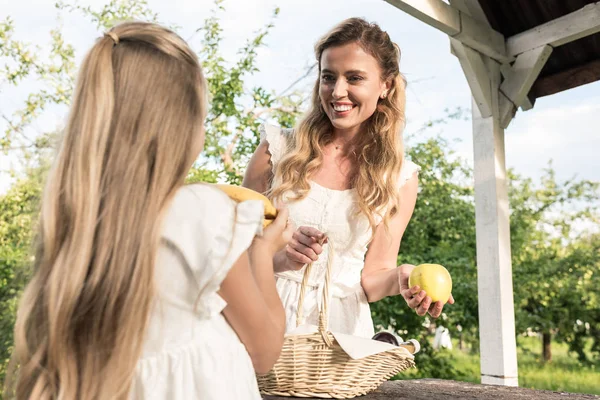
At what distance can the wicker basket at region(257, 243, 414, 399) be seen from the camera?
154cm

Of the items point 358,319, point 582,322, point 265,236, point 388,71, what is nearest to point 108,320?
point 265,236

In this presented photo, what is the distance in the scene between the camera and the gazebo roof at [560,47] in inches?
161

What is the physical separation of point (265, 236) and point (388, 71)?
115cm

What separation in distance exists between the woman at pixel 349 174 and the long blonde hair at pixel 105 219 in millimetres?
849

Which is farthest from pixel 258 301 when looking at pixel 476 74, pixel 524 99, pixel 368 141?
pixel 524 99

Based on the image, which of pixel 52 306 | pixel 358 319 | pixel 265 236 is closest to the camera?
pixel 52 306

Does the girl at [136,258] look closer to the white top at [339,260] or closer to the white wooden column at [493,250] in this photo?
the white top at [339,260]

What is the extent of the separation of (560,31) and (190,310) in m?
3.42

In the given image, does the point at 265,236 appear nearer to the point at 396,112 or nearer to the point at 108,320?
the point at 108,320

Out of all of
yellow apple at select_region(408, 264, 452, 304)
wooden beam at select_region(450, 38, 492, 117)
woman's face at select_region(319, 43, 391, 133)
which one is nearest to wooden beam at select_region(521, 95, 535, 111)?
wooden beam at select_region(450, 38, 492, 117)

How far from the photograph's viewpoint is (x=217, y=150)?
638 centimetres

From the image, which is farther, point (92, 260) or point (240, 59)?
point (240, 59)

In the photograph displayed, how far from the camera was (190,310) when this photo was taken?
46.5 inches

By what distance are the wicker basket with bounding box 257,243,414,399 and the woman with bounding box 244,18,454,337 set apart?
386 millimetres
